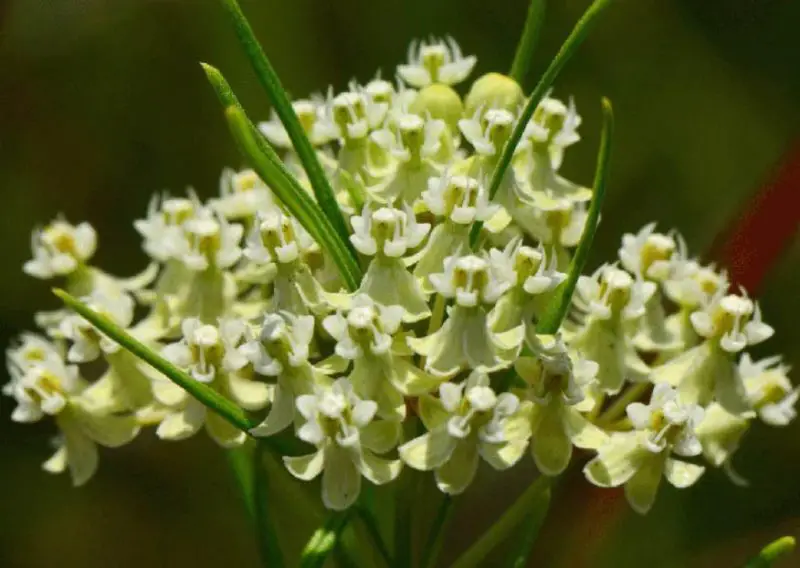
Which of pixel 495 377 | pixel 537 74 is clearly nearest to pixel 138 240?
pixel 537 74

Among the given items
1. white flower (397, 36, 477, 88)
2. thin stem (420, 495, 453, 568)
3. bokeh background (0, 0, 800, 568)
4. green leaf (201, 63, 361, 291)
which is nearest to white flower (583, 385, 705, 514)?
thin stem (420, 495, 453, 568)

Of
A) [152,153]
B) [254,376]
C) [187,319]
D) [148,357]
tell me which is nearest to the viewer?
[148,357]

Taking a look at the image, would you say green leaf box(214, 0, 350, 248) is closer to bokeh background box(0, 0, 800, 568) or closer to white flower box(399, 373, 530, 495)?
white flower box(399, 373, 530, 495)

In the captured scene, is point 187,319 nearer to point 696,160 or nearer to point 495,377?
point 495,377

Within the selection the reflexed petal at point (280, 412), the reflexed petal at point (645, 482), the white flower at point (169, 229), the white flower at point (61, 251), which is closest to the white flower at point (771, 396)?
the reflexed petal at point (645, 482)

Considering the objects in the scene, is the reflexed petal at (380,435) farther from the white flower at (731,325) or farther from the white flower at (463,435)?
the white flower at (731,325)
